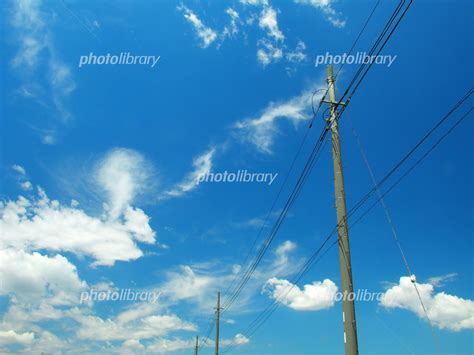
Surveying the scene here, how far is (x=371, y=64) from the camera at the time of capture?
372 inches

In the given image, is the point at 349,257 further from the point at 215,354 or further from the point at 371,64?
the point at 215,354

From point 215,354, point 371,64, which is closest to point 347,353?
point 371,64

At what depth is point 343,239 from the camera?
10.0m

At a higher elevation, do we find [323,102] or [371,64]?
[323,102]

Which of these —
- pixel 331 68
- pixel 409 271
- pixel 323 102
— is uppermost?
pixel 331 68

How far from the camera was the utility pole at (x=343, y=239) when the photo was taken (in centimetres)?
884

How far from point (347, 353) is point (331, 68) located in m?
9.11

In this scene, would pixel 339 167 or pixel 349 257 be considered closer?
pixel 349 257

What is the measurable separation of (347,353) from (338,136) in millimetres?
6158

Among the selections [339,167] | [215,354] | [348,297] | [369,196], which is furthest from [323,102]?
[215,354]

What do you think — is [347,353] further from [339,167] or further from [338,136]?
[338,136]

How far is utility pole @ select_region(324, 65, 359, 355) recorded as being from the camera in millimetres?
8844

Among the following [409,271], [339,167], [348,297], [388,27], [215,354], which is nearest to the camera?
[388,27]

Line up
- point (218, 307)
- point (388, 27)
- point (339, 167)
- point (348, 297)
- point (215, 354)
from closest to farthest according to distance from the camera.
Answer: point (388, 27) → point (348, 297) → point (339, 167) → point (215, 354) → point (218, 307)
